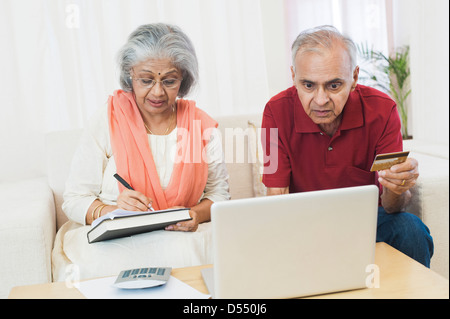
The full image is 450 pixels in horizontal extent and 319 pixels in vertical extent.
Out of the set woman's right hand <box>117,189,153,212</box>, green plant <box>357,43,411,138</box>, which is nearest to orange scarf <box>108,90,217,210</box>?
woman's right hand <box>117,189,153,212</box>

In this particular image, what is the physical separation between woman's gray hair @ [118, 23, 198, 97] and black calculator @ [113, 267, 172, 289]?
2.73ft

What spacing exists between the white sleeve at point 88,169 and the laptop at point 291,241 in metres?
0.93

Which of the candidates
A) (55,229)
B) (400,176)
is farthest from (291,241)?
(55,229)

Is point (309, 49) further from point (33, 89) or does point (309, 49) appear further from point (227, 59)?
point (33, 89)

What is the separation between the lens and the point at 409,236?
56.7 inches

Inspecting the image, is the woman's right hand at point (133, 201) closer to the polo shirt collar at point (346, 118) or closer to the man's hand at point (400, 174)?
the polo shirt collar at point (346, 118)

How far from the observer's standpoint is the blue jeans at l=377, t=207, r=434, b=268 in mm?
1441

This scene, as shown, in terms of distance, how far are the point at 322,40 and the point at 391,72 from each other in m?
2.23

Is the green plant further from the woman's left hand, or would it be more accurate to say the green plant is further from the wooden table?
the wooden table

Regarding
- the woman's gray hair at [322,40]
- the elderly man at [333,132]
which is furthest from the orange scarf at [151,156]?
the woman's gray hair at [322,40]

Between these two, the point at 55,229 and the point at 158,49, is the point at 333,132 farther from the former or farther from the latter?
the point at 55,229

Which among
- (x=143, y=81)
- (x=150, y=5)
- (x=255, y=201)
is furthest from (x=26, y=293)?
(x=150, y=5)

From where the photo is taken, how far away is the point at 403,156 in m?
1.12

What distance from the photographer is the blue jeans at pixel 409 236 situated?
4.73 feet
